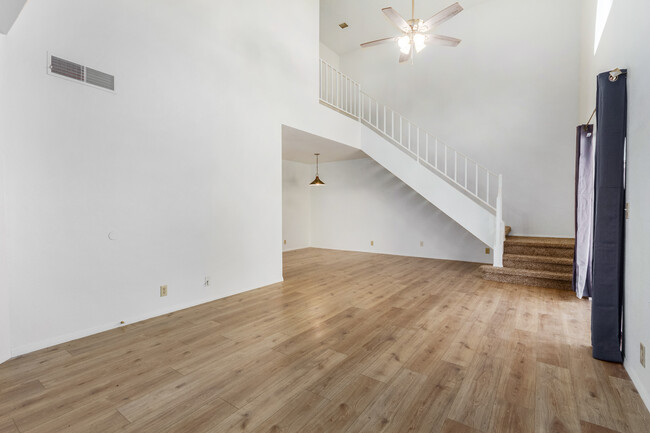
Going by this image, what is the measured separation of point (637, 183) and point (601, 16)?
2809mm

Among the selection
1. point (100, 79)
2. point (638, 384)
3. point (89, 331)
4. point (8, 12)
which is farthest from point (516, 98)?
point (89, 331)

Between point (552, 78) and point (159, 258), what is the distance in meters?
7.29

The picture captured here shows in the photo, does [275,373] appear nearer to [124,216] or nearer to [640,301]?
[124,216]

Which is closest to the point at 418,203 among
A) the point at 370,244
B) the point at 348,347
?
the point at 370,244

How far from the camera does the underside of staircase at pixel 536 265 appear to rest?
14.8 ft

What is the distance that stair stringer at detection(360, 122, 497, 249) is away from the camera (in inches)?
203

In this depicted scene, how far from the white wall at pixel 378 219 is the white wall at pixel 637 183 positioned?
437 centimetres

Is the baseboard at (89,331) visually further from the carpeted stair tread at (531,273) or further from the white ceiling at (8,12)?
the carpeted stair tread at (531,273)

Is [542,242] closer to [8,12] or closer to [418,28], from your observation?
[418,28]

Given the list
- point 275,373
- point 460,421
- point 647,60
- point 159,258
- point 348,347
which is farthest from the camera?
point 159,258

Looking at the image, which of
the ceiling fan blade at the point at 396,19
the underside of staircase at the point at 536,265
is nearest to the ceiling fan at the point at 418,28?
the ceiling fan blade at the point at 396,19

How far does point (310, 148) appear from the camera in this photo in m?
6.43

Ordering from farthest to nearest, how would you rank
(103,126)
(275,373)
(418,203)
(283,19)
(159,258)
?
(418,203) < (283,19) < (159,258) < (103,126) < (275,373)

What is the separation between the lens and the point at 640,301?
190 cm
